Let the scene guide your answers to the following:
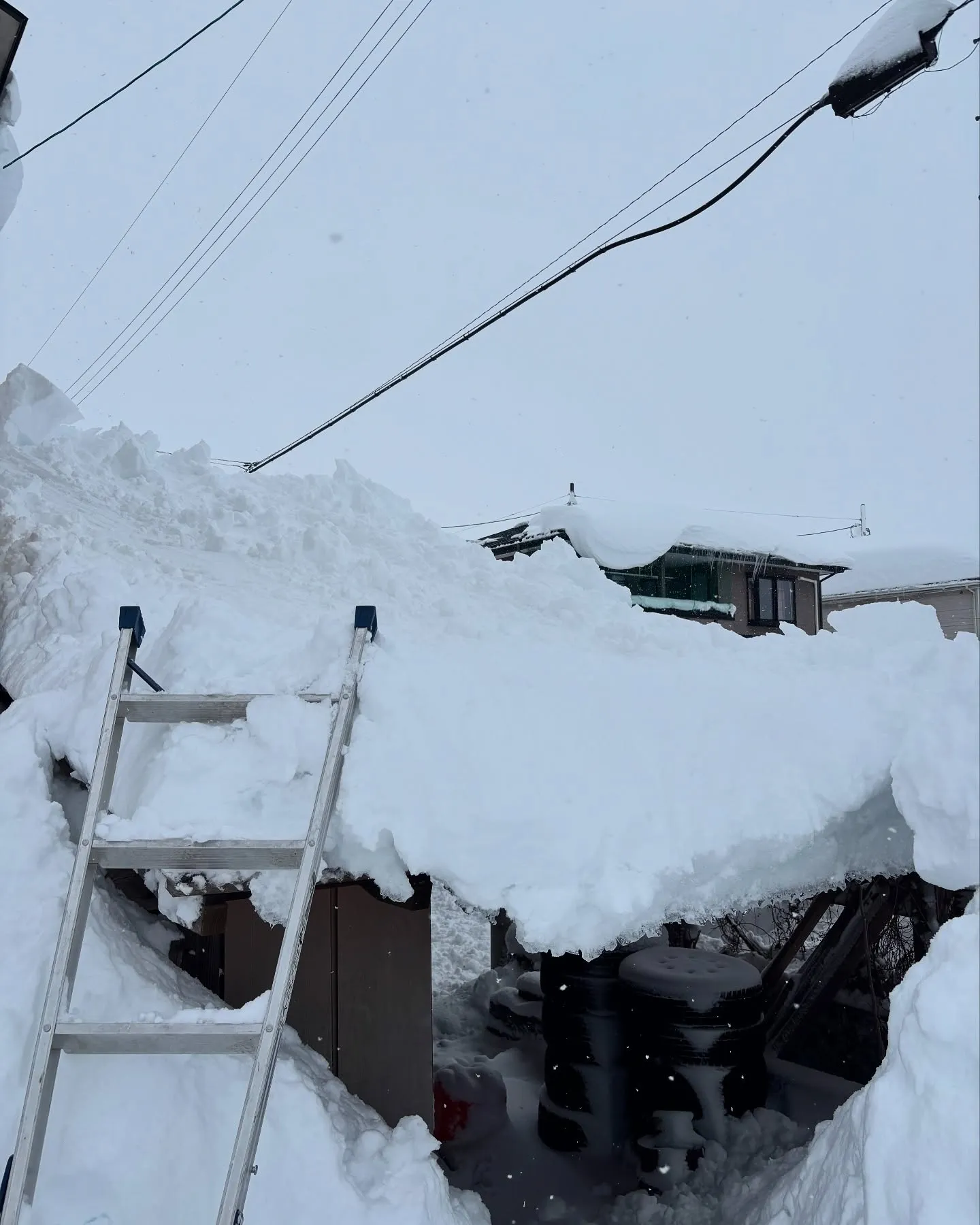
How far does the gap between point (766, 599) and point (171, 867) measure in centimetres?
1983

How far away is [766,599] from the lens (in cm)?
2097

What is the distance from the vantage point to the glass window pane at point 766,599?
20797 mm

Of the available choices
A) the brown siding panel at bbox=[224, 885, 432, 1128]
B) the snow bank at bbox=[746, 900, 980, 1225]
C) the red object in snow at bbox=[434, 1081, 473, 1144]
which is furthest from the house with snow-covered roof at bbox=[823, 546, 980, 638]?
the snow bank at bbox=[746, 900, 980, 1225]

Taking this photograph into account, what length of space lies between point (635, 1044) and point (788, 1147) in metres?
1.23

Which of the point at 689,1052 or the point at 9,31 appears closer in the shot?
the point at 9,31

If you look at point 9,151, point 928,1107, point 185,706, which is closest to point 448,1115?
point 185,706

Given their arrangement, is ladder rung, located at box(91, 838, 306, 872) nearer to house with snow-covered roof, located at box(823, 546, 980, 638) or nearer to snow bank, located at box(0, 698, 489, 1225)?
snow bank, located at box(0, 698, 489, 1225)

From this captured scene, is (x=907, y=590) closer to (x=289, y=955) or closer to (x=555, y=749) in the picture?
(x=555, y=749)

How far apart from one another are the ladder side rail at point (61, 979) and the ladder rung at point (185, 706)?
0.18ft

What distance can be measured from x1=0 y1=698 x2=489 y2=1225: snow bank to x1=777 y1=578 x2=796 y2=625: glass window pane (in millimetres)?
19484

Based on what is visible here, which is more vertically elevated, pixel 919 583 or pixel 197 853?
pixel 919 583

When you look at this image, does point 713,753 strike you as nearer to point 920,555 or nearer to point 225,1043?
point 225,1043

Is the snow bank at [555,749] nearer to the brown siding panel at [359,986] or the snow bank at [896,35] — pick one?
the brown siding panel at [359,986]

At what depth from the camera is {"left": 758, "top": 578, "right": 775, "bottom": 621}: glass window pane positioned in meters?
20.8
